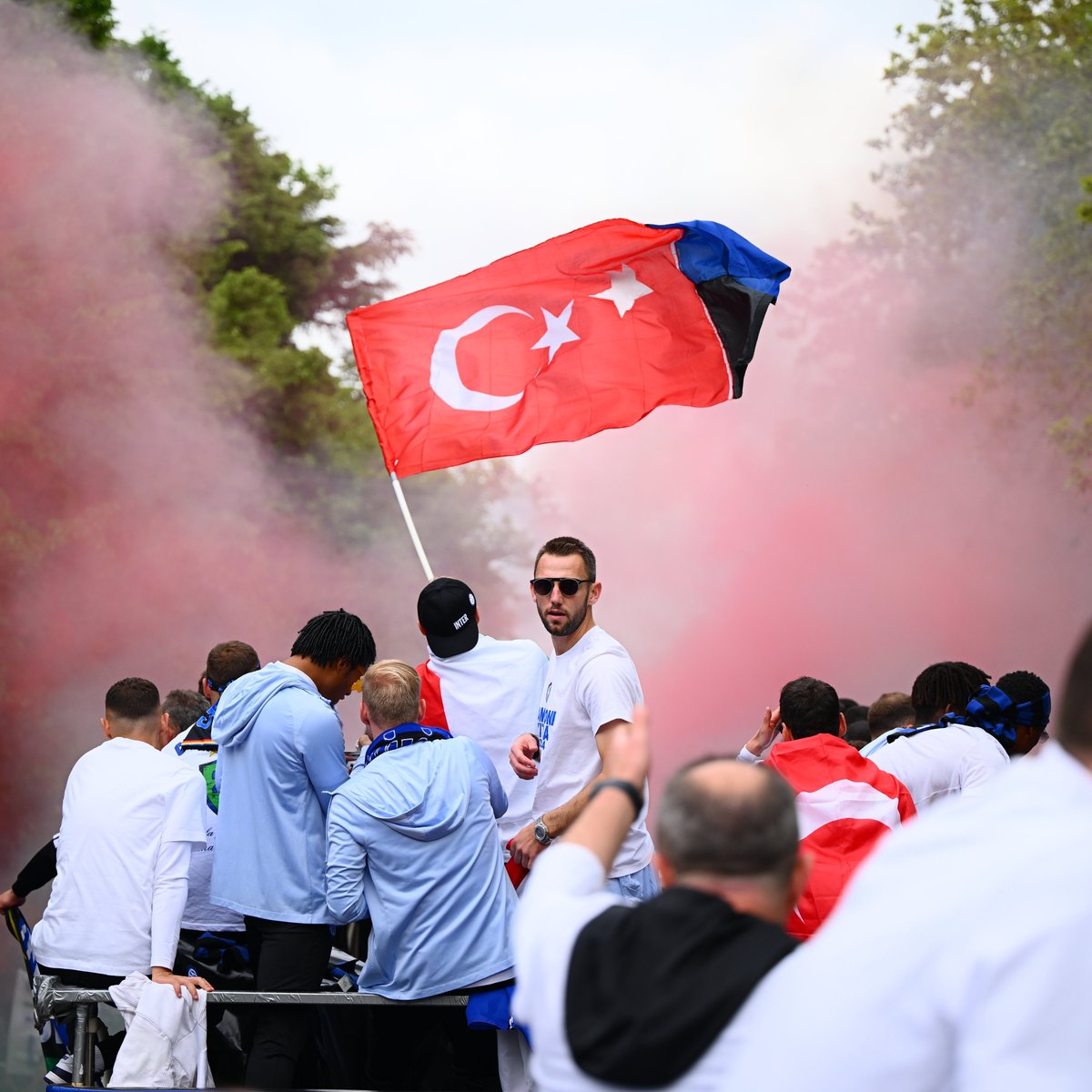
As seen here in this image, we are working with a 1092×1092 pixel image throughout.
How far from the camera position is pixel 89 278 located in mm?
16203

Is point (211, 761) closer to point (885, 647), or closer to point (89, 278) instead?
point (89, 278)

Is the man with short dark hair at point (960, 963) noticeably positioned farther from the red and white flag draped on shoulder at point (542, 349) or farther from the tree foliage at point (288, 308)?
the tree foliage at point (288, 308)

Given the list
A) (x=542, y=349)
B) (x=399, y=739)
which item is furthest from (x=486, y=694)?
(x=542, y=349)

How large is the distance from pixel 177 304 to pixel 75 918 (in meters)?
14.8

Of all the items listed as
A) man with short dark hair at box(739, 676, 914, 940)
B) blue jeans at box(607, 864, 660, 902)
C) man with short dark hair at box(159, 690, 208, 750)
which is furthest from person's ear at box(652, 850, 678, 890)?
man with short dark hair at box(159, 690, 208, 750)

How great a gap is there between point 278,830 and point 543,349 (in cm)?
288

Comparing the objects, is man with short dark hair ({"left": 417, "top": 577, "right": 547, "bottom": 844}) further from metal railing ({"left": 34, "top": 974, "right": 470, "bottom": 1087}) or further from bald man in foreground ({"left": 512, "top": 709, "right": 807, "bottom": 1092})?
bald man in foreground ({"left": 512, "top": 709, "right": 807, "bottom": 1092})

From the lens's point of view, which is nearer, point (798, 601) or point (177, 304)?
point (177, 304)

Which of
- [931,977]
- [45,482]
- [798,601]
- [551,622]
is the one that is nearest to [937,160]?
[798,601]

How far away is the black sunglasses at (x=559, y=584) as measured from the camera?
4.45 m

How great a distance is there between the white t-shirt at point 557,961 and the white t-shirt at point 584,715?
2.28 m

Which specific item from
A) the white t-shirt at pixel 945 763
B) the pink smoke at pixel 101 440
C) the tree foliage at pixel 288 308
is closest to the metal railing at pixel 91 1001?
the white t-shirt at pixel 945 763

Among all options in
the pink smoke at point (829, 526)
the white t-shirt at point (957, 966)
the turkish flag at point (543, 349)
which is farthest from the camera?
the pink smoke at point (829, 526)

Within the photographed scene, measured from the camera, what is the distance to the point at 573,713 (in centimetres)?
429
